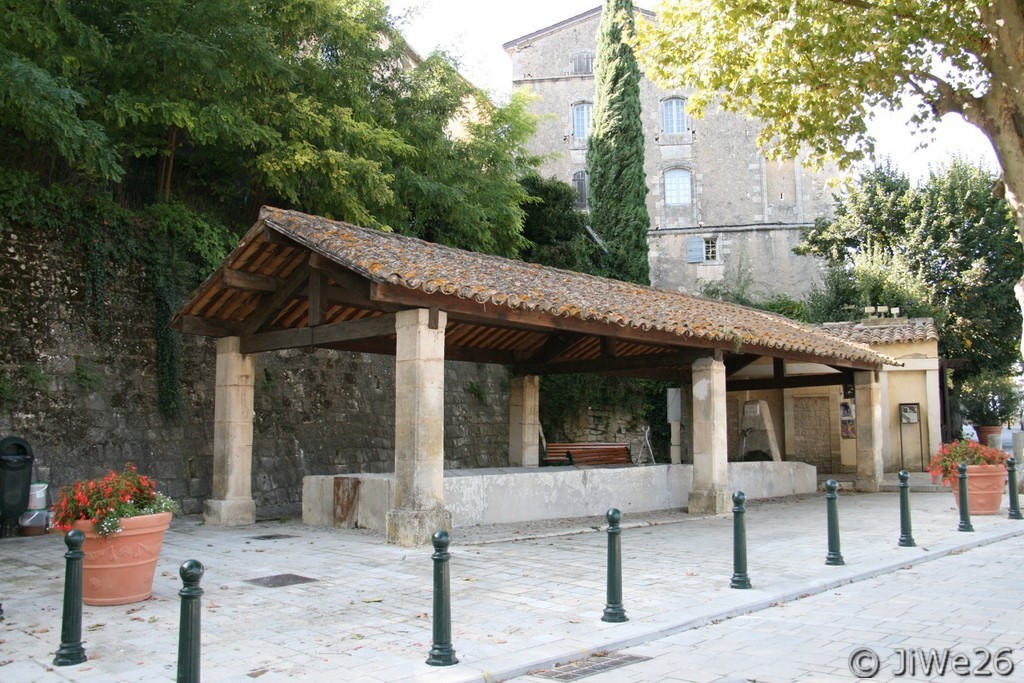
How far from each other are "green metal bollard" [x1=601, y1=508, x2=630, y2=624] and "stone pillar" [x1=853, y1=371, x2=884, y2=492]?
13.3m

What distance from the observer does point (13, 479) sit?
35.1ft

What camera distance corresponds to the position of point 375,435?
17.1m

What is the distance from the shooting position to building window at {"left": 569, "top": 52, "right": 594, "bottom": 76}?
3894 cm

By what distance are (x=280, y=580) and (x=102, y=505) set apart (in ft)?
5.80

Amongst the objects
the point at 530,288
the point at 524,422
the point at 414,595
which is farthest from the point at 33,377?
the point at 524,422

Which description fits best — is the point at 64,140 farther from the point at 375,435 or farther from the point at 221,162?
the point at 375,435

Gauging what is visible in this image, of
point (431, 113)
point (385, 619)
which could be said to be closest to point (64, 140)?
point (385, 619)

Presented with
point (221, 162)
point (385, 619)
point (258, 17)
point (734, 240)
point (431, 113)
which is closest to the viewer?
point (385, 619)

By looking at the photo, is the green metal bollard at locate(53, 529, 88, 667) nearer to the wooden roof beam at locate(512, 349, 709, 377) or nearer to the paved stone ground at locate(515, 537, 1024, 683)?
the paved stone ground at locate(515, 537, 1024, 683)

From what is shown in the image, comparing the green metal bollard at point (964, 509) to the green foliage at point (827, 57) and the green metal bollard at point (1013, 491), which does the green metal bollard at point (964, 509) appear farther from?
the green foliage at point (827, 57)

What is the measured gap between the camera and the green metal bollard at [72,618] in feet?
15.9

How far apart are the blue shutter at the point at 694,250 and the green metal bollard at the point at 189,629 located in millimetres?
34678

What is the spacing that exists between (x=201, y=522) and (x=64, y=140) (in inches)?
217

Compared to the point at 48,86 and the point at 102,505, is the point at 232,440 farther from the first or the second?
the point at 102,505
